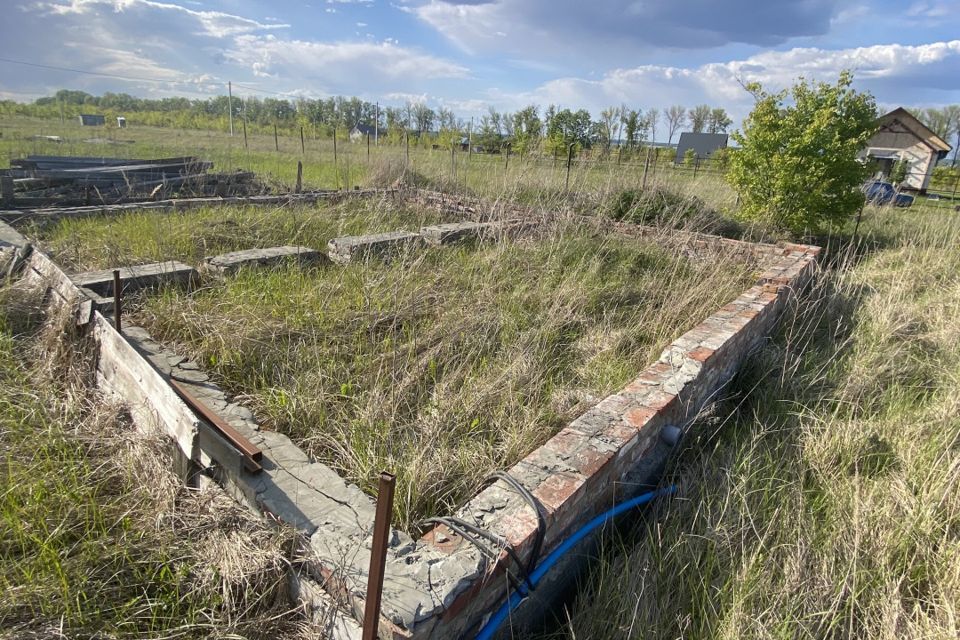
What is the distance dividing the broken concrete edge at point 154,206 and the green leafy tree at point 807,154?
252 inches

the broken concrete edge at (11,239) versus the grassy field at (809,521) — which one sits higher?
the broken concrete edge at (11,239)

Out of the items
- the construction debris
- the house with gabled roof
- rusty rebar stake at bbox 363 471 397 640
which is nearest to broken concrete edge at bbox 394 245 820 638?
rusty rebar stake at bbox 363 471 397 640

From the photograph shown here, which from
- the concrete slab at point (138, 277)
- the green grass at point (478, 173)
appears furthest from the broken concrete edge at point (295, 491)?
the green grass at point (478, 173)

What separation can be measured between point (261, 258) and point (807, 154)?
331 inches

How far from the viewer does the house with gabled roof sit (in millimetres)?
28141

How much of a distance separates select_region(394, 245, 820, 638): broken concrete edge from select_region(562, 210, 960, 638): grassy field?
27 cm

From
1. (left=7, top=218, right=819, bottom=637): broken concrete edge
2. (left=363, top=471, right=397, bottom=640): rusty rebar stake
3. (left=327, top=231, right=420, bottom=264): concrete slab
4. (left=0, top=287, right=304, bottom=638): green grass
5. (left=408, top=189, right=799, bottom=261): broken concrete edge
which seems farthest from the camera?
(left=408, top=189, right=799, bottom=261): broken concrete edge

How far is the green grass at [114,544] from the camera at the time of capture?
1.70m

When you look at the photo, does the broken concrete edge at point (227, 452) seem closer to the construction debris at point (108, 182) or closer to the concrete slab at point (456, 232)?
the concrete slab at point (456, 232)

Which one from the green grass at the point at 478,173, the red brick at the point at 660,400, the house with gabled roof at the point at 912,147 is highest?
the house with gabled roof at the point at 912,147

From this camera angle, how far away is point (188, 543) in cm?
193

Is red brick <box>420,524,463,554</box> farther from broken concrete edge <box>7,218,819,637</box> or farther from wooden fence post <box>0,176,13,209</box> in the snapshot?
wooden fence post <box>0,176,13,209</box>

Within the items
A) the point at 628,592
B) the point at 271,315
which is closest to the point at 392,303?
the point at 271,315

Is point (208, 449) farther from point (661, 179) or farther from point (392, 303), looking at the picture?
point (661, 179)
